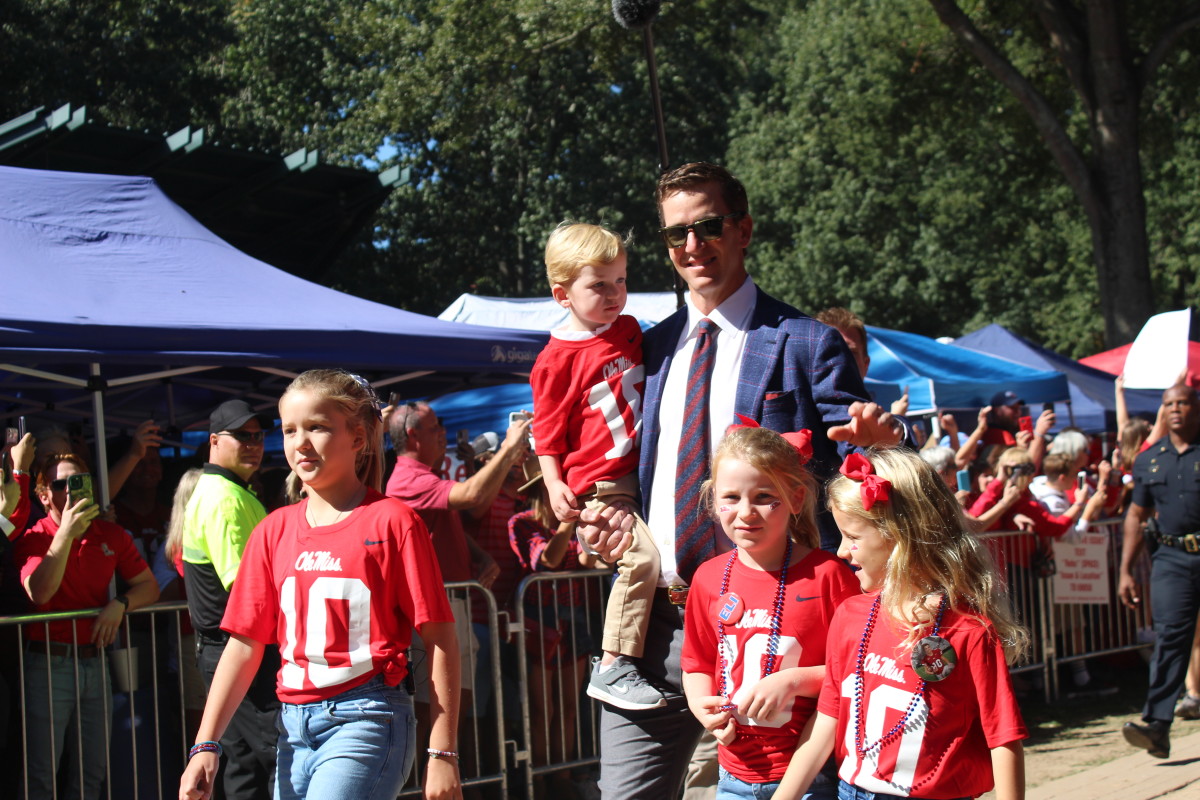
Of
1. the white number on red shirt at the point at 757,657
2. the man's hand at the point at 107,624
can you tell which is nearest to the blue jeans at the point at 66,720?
the man's hand at the point at 107,624

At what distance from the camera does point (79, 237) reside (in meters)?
6.89

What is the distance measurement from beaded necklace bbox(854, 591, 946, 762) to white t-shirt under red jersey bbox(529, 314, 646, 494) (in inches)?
27.8

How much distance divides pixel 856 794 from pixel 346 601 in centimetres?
136

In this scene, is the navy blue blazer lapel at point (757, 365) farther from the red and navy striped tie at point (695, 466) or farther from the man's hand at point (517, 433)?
the man's hand at point (517, 433)

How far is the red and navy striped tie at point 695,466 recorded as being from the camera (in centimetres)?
286

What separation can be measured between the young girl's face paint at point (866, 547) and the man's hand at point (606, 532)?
52 centimetres

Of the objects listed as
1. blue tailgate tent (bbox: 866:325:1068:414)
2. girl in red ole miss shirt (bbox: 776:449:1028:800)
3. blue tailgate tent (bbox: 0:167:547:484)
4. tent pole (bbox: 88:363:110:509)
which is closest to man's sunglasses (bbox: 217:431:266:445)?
blue tailgate tent (bbox: 0:167:547:484)

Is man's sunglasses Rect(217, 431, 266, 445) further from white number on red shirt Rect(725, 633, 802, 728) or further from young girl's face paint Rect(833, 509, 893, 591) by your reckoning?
young girl's face paint Rect(833, 509, 893, 591)

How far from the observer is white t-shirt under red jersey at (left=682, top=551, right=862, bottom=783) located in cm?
284

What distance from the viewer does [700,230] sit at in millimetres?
2869

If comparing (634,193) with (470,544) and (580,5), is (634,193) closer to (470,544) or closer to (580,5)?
(580,5)

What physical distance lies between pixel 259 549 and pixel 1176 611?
567cm

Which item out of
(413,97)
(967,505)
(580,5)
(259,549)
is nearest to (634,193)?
(413,97)

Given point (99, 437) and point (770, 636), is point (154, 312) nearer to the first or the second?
point (99, 437)
